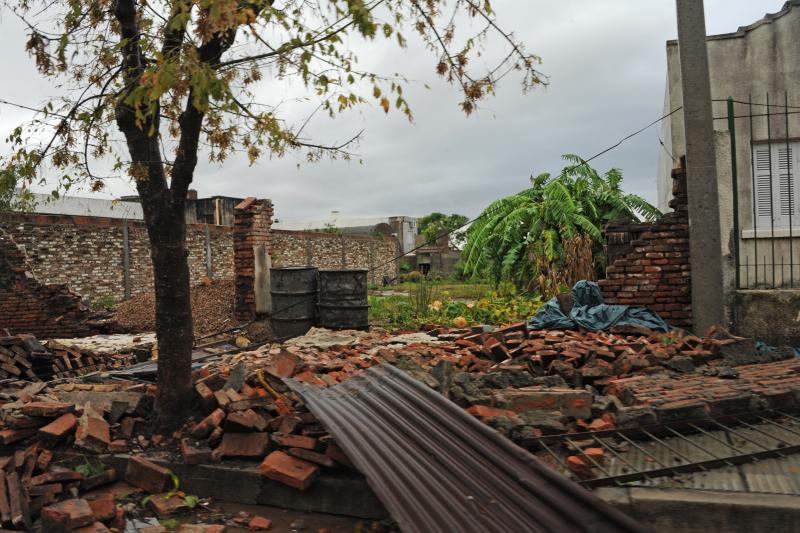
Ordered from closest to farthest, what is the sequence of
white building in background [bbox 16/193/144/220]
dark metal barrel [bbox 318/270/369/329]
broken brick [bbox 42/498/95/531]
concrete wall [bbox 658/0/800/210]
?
broken brick [bbox 42/498/95/531] → concrete wall [bbox 658/0/800/210] → dark metal barrel [bbox 318/270/369/329] → white building in background [bbox 16/193/144/220]

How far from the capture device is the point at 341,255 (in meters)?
27.4

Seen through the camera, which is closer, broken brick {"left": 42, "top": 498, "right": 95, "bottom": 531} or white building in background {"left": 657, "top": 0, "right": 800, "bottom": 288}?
broken brick {"left": 42, "top": 498, "right": 95, "bottom": 531}

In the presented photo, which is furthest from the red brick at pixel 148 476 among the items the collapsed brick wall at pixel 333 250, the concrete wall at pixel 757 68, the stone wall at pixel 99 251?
the collapsed brick wall at pixel 333 250

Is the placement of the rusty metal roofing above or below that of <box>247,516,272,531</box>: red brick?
above

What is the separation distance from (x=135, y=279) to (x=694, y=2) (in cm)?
1484

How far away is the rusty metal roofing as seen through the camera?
2.72 m

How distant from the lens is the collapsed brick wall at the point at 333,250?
76.8ft

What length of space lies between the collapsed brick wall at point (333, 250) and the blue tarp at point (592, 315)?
1277cm

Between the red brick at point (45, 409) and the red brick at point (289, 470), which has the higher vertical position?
the red brick at point (45, 409)

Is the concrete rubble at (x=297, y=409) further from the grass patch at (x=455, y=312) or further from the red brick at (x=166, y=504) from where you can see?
the grass patch at (x=455, y=312)

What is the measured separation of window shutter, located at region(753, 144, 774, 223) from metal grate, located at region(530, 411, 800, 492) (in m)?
5.01

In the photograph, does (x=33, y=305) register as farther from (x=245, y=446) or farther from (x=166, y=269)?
(x=245, y=446)

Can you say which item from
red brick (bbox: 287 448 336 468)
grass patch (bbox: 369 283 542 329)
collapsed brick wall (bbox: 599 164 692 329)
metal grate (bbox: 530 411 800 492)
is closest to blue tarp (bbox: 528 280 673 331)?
collapsed brick wall (bbox: 599 164 692 329)

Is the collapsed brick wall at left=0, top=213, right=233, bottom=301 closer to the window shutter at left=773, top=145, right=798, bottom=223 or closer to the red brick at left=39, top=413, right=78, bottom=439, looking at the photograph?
the red brick at left=39, top=413, right=78, bottom=439
